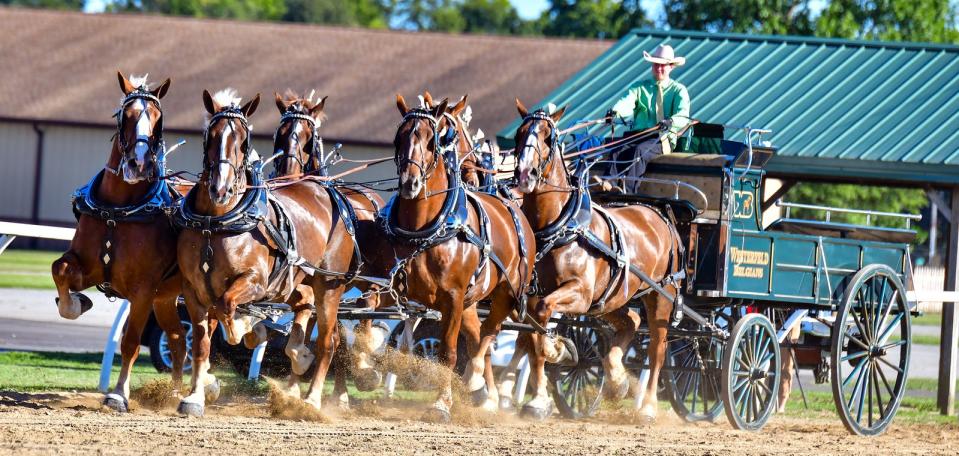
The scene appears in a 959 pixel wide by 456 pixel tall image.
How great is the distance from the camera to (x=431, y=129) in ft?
34.9

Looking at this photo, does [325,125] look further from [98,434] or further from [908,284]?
[98,434]

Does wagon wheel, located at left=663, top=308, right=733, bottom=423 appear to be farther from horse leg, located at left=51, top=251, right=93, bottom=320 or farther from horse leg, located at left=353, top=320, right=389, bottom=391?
horse leg, located at left=51, top=251, right=93, bottom=320

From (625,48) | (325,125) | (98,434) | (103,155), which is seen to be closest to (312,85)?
(325,125)

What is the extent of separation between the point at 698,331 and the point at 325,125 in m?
25.5

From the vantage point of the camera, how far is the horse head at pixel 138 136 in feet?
33.3

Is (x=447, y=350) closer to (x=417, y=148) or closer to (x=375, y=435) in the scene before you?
(x=375, y=435)

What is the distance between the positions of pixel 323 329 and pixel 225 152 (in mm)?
1754

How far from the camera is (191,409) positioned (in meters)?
10.3

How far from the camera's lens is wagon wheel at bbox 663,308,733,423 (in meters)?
13.0

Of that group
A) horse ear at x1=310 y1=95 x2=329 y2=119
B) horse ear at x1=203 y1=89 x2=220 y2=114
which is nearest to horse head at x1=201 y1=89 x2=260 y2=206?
horse ear at x1=203 y1=89 x2=220 y2=114

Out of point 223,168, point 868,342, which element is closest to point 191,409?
point 223,168

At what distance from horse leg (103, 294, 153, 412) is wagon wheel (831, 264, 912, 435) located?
5.70 meters

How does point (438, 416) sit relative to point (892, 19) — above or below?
below

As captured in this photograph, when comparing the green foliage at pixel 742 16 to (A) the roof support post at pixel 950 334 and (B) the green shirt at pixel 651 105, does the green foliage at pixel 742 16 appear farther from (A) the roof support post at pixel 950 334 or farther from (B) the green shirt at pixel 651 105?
(B) the green shirt at pixel 651 105
